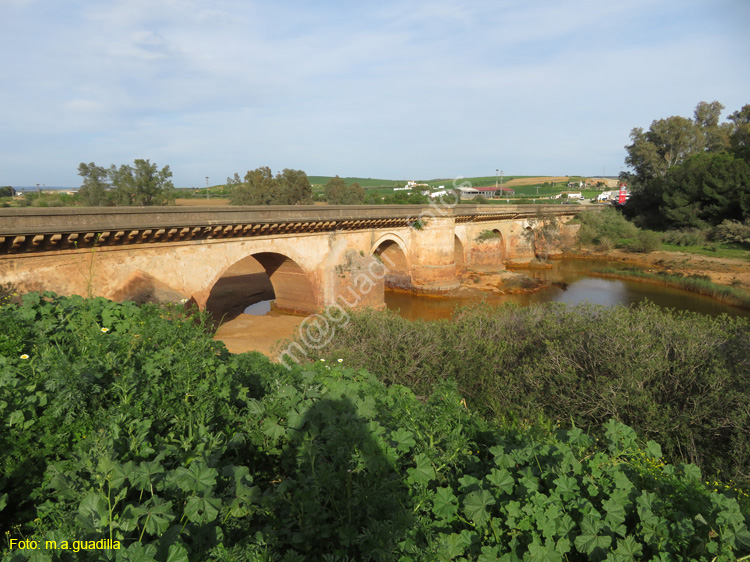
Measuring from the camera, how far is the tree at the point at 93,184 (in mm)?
34500

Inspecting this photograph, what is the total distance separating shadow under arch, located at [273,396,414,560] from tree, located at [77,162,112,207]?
38.5 metres

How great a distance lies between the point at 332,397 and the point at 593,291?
26175mm

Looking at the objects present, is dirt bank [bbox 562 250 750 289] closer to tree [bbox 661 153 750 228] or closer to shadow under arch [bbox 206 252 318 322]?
tree [bbox 661 153 750 228]

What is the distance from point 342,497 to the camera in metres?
2.62

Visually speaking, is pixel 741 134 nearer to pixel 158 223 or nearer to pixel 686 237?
pixel 686 237

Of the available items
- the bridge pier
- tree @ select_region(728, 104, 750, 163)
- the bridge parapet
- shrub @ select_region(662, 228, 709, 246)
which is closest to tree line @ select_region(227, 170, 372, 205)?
the bridge pier

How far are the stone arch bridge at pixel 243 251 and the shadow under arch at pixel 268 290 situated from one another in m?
0.06

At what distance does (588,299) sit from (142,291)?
21.4 meters

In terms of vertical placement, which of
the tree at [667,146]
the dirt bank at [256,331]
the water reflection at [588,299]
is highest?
the tree at [667,146]

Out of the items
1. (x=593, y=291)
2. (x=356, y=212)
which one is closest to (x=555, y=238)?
(x=593, y=291)

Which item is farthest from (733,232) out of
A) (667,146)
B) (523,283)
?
(667,146)

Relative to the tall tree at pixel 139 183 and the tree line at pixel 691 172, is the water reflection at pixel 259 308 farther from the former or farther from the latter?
the tree line at pixel 691 172

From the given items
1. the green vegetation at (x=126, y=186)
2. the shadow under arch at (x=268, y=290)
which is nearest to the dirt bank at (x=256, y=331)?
the shadow under arch at (x=268, y=290)

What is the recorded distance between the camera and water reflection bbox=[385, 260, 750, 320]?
21812 millimetres
